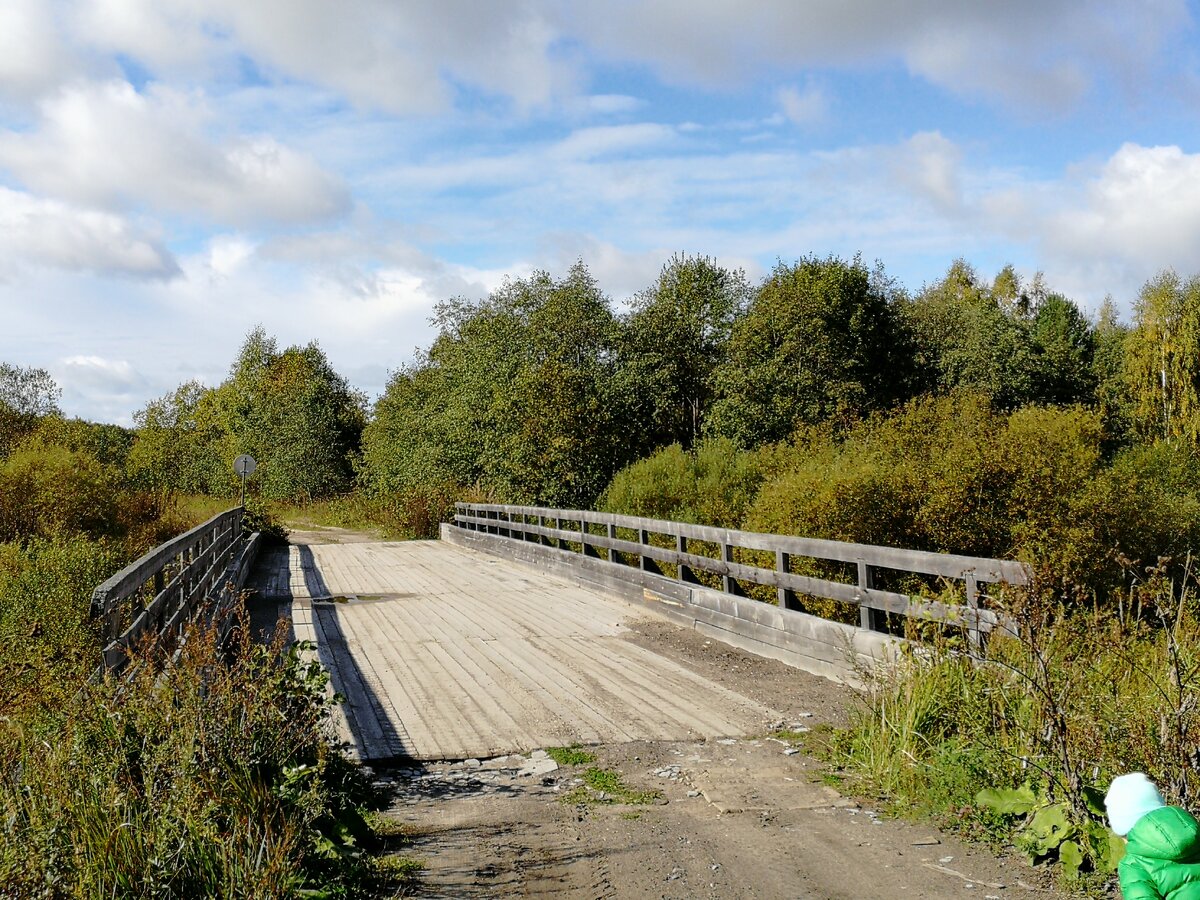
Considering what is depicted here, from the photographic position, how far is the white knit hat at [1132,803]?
2930 millimetres

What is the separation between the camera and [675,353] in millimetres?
32594

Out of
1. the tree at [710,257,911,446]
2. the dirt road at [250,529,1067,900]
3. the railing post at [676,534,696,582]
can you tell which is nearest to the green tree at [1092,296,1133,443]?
the tree at [710,257,911,446]

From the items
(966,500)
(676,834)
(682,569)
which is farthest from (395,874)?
(966,500)

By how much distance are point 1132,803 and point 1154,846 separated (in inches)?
4.9

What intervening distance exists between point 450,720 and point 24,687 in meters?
2.58

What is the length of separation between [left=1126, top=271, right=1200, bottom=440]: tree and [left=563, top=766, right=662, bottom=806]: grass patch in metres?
41.1

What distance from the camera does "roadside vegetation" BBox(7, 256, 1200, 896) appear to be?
3918mm

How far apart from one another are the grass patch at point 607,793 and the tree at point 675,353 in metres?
23.1

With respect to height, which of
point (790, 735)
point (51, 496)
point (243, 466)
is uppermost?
point (243, 466)

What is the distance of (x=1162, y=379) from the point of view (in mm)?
41375

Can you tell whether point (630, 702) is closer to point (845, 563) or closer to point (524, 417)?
point (845, 563)

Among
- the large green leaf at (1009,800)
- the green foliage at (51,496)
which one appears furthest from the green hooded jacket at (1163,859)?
the green foliage at (51,496)

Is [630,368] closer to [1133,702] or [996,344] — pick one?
[996,344]

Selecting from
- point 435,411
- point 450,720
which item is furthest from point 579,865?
point 435,411
